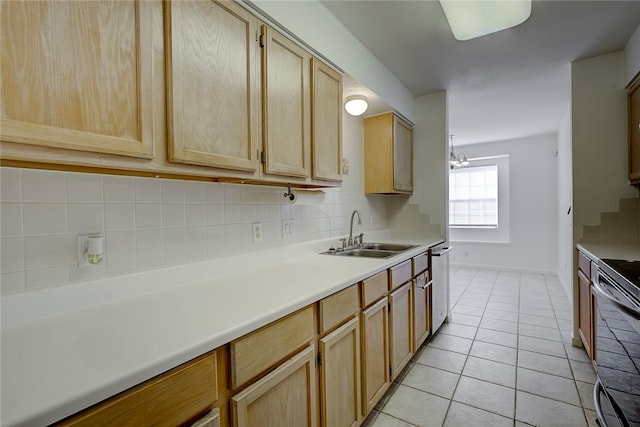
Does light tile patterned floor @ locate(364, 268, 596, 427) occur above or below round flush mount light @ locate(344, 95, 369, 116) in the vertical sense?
below

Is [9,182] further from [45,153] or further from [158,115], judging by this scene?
[158,115]

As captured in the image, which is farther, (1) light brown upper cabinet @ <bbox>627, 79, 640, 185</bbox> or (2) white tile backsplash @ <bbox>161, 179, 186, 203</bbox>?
(1) light brown upper cabinet @ <bbox>627, 79, 640, 185</bbox>

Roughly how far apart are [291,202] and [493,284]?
4.00 meters

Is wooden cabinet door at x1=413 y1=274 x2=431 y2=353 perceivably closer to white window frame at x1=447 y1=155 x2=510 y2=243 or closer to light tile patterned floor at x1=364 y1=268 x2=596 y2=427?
light tile patterned floor at x1=364 y1=268 x2=596 y2=427

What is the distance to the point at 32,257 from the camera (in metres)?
0.95

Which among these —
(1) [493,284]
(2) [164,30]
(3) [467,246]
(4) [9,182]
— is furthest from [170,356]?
(3) [467,246]

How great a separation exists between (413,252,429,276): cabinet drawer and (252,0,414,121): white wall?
53.1 inches

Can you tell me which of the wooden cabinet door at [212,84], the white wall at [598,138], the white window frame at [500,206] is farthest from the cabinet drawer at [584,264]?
the white window frame at [500,206]

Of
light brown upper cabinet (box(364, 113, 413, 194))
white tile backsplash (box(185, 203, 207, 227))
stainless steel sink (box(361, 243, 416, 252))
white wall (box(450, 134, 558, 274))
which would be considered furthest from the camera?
white wall (box(450, 134, 558, 274))

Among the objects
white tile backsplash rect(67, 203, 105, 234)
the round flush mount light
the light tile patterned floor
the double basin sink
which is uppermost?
the round flush mount light

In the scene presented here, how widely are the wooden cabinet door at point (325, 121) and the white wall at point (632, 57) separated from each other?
213 centimetres

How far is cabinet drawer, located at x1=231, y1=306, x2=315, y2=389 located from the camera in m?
0.88

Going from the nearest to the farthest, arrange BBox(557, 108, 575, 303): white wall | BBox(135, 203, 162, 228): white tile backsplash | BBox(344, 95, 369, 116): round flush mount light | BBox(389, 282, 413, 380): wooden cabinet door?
BBox(135, 203, 162, 228): white tile backsplash, BBox(389, 282, 413, 380): wooden cabinet door, BBox(344, 95, 369, 116): round flush mount light, BBox(557, 108, 575, 303): white wall

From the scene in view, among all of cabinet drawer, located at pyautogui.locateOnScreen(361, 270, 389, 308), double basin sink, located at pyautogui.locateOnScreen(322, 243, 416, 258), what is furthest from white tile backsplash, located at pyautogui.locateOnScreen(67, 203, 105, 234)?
double basin sink, located at pyautogui.locateOnScreen(322, 243, 416, 258)
